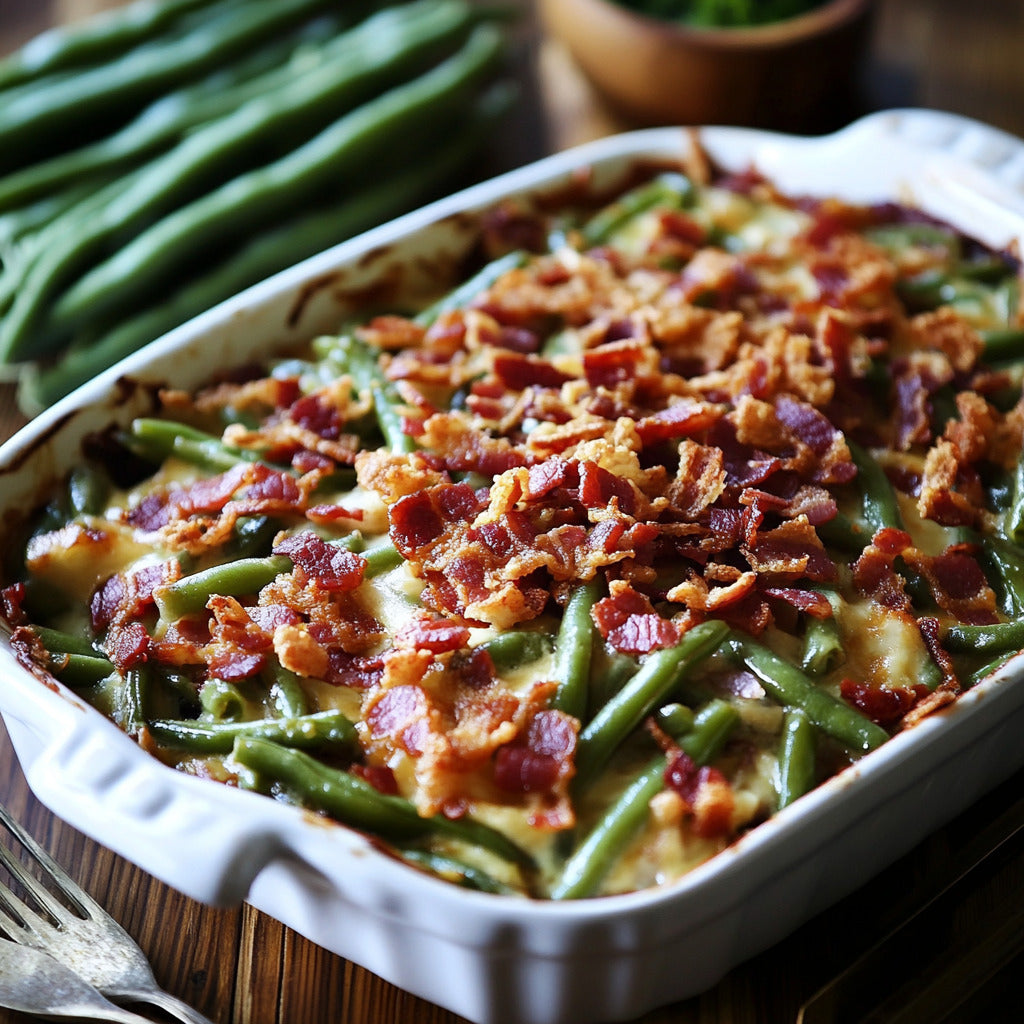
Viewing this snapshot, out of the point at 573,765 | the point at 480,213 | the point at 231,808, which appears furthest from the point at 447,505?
the point at 480,213

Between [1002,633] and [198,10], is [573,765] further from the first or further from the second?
[198,10]

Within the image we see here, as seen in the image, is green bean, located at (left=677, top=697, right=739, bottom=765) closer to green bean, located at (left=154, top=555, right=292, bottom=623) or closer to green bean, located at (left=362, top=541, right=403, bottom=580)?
green bean, located at (left=362, top=541, right=403, bottom=580)

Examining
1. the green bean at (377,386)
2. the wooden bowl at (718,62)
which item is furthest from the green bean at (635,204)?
the green bean at (377,386)

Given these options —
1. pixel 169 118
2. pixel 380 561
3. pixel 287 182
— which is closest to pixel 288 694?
pixel 380 561

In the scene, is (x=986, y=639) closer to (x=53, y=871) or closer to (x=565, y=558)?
(x=565, y=558)

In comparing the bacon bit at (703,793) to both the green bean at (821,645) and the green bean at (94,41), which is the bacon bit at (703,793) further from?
the green bean at (94,41)

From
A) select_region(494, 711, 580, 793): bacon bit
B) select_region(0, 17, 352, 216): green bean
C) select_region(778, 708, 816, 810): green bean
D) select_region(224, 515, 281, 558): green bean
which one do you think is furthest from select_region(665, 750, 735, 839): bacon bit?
select_region(0, 17, 352, 216): green bean
